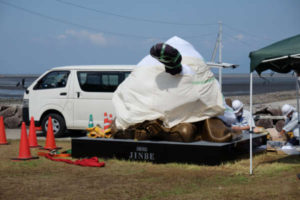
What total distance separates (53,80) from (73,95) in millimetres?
921

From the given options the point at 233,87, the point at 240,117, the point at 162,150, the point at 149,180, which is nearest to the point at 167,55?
the point at 162,150

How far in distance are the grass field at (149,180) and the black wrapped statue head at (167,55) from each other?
6.03 feet

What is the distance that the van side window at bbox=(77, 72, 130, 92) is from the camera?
43.6 ft

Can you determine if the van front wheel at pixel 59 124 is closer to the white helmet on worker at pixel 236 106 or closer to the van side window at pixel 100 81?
the van side window at pixel 100 81

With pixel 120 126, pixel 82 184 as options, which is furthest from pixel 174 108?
pixel 82 184

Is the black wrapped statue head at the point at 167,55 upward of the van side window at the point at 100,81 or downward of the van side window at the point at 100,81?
upward

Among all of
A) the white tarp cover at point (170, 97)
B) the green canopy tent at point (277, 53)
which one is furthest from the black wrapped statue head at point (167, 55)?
the green canopy tent at point (277, 53)

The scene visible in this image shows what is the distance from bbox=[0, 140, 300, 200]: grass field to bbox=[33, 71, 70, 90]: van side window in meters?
4.82

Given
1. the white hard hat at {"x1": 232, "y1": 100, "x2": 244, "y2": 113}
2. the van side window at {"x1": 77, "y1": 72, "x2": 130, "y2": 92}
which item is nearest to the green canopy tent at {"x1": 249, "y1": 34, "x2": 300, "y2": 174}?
the white hard hat at {"x1": 232, "y1": 100, "x2": 244, "y2": 113}

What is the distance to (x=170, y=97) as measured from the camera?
898 cm

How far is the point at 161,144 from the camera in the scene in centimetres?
878

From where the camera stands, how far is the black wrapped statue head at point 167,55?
8.62 metres

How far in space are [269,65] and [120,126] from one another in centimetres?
309

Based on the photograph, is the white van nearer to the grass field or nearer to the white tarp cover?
the white tarp cover
